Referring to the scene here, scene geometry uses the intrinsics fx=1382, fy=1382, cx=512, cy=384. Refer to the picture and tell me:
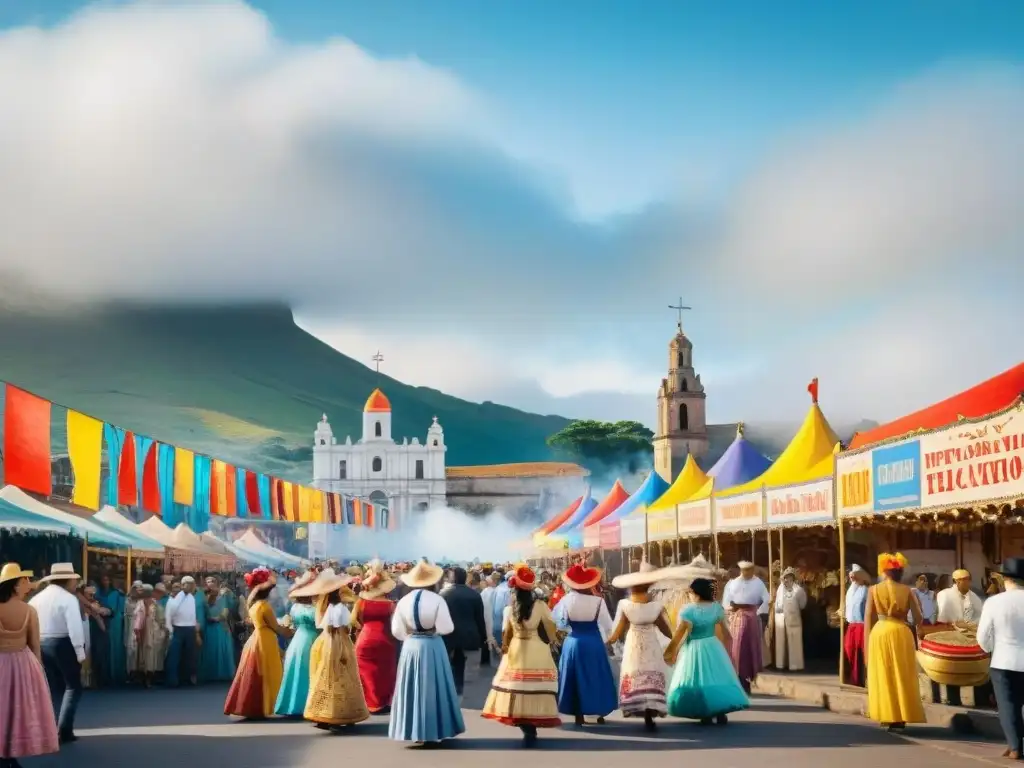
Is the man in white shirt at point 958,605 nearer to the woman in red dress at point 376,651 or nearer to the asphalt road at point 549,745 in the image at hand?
the asphalt road at point 549,745

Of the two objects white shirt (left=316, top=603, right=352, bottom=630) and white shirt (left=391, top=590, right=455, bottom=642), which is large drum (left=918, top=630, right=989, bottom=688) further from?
white shirt (left=316, top=603, right=352, bottom=630)

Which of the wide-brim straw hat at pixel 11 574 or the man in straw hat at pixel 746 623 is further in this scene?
the man in straw hat at pixel 746 623

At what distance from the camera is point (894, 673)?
11727 millimetres

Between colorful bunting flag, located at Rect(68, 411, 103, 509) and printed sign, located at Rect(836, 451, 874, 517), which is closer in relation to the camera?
printed sign, located at Rect(836, 451, 874, 517)

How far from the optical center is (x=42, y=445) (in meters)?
16.8

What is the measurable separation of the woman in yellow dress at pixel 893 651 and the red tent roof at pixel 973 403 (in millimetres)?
1741

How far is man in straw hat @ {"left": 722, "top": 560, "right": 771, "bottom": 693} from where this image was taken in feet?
51.8

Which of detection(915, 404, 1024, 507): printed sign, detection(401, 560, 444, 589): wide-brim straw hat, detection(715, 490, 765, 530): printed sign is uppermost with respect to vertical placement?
detection(915, 404, 1024, 507): printed sign

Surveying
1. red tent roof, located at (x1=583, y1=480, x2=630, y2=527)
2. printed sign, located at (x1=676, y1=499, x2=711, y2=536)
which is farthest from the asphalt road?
red tent roof, located at (x1=583, y1=480, x2=630, y2=527)

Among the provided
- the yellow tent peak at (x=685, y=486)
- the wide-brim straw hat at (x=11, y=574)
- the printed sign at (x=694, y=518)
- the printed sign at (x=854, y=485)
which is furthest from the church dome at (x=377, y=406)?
the wide-brim straw hat at (x=11, y=574)

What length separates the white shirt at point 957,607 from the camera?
45.9 feet

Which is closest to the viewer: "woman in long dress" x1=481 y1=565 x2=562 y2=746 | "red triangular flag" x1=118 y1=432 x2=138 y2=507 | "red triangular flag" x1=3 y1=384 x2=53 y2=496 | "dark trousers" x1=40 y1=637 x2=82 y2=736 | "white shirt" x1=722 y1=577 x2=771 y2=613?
"woman in long dress" x1=481 y1=565 x2=562 y2=746

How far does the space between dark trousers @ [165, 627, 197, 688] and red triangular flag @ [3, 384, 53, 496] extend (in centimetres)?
285

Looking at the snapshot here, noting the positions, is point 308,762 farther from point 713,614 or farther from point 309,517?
point 309,517
